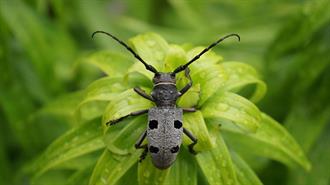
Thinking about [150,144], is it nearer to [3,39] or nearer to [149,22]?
[3,39]

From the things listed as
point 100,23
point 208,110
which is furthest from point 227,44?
point 208,110

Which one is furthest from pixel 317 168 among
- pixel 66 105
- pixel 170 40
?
pixel 170 40

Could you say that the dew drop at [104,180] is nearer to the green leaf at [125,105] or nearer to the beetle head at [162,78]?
the green leaf at [125,105]

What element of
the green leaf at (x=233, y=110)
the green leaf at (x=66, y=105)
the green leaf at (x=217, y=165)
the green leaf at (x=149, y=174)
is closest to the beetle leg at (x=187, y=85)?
the green leaf at (x=233, y=110)

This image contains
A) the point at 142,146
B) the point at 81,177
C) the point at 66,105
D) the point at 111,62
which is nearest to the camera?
the point at 142,146

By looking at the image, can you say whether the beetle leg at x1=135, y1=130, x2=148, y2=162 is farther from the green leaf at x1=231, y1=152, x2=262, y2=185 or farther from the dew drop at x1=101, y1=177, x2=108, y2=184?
the green leaf at x1=231, y1=152, x2=262, y2=185

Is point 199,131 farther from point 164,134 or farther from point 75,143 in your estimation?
point 75,143

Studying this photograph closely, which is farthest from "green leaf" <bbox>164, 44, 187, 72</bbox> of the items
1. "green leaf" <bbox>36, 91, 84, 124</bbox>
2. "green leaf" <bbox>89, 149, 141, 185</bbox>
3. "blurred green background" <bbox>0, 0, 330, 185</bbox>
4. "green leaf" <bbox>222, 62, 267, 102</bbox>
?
"blurred green background" <bbox>0, 0, 330, 185</bbox>
